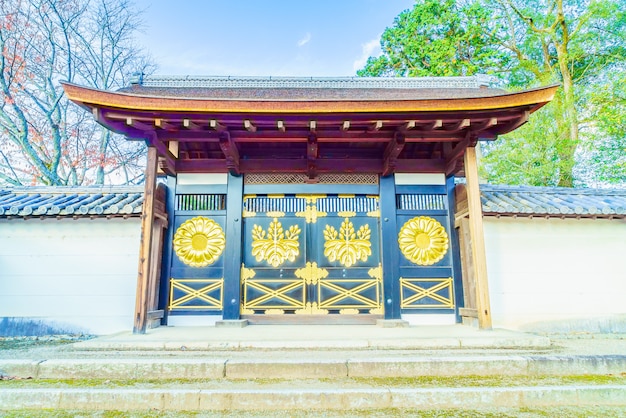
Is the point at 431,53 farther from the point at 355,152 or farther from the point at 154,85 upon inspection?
the point at 154,85

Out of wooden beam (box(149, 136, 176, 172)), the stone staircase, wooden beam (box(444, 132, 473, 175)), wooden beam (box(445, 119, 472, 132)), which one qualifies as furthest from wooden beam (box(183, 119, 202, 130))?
wooden beam (box(444, 132, 473, 175))

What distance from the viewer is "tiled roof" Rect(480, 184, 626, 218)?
18.4ft

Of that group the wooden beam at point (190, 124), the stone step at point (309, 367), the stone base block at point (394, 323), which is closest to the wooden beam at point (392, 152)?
the stone base block at point (394, 323)

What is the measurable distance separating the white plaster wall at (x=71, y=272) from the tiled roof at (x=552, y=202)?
5522 millimetres

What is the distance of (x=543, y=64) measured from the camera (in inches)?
548

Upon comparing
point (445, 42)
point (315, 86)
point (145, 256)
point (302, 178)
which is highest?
point (445, 42)

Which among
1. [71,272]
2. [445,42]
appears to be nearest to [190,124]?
[71,272]

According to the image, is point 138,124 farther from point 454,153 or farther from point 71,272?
point 454,153

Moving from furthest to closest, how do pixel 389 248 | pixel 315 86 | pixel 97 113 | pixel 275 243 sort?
pixel 315 86 → pixel 275 243 → pixel 389 248 → pixel 97 113

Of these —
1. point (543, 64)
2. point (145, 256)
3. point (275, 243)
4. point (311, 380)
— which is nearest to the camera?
point (311, 380)

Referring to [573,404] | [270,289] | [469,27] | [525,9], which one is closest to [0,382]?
[270,289]

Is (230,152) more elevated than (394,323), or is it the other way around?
(230,152)

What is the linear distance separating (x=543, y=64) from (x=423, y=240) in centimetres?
1210

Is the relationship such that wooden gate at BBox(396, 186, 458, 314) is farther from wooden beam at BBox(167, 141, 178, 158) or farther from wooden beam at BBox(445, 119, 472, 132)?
wooden beam at BBox(167, 141, 178, 158)
